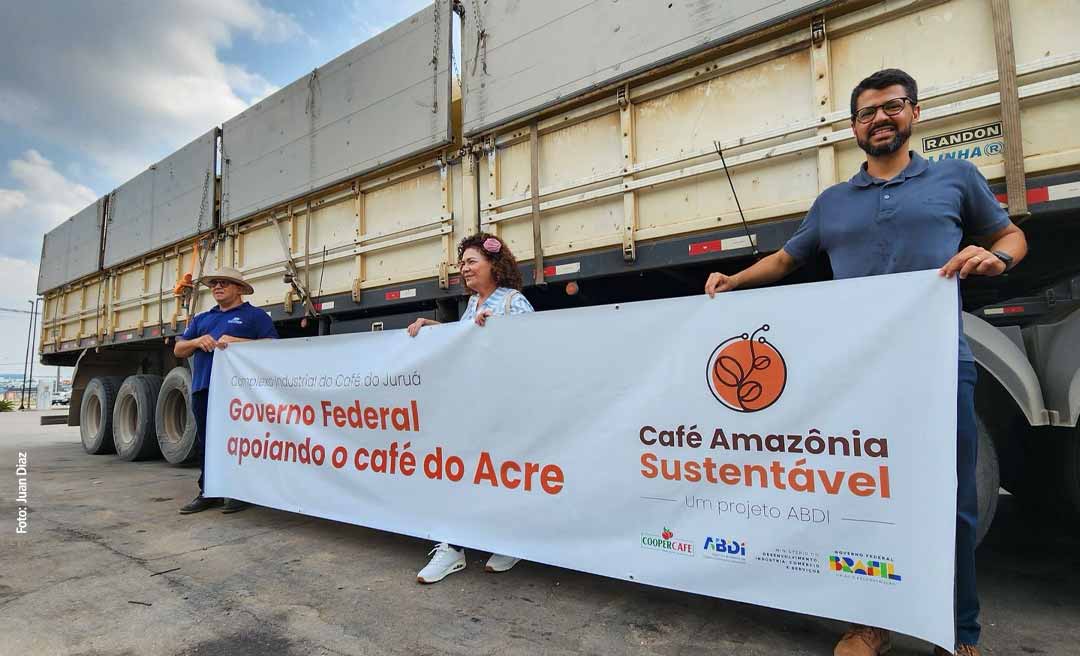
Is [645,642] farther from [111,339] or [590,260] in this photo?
[111,339]

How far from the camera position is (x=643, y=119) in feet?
10.5

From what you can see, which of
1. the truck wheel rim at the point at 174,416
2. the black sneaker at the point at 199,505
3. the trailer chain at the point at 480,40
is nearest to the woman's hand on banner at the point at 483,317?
the trailer chain at the point at 480,40

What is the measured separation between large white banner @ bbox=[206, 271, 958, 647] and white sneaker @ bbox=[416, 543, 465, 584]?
0.26 feet

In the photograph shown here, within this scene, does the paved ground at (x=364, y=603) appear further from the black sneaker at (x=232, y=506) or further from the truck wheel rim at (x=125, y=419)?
the truck wheel rim at (x=125, y=419)

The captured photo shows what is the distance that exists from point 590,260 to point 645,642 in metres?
2.01

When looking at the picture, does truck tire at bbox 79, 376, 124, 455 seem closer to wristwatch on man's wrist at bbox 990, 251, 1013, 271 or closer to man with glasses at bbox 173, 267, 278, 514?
man with glasses at bbox 173, 267, 278, 514

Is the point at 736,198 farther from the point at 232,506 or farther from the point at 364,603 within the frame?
the point at 232,506

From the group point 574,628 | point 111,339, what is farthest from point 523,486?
point 111,339

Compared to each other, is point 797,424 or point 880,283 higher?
point 880,283

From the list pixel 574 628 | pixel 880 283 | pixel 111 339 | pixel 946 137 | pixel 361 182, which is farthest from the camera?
pixel 111 339

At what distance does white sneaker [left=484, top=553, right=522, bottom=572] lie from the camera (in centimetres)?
278

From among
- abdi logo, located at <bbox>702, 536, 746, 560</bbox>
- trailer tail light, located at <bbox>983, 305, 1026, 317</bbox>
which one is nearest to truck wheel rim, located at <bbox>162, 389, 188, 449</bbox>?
abdi logo, located at <bbox>702, 536, 746, 560</bbox>

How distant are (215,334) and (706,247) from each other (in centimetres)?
362

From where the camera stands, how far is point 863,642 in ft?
6.25
